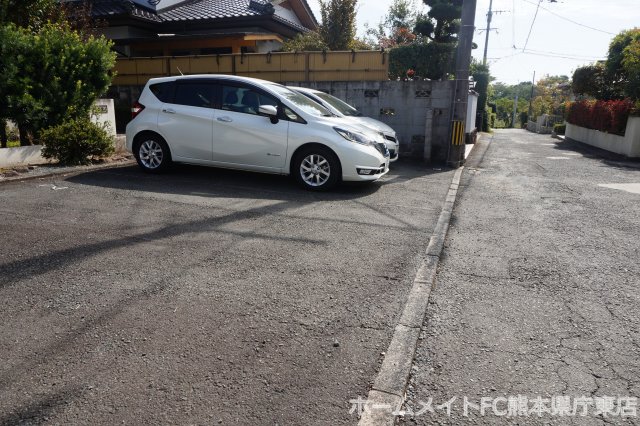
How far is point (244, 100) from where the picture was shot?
23.9ft

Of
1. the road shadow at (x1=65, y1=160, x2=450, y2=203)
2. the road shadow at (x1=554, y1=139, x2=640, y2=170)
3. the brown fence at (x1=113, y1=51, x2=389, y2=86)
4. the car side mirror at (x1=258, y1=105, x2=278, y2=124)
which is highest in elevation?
the brown fence at (x1=113, y1=51, x2=389, y2=86)

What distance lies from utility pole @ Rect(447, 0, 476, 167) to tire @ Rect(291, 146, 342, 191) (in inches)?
184

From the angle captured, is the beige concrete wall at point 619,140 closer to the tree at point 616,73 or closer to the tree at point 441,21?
the tree at point 616,73

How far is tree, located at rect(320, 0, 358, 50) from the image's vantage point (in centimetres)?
2055

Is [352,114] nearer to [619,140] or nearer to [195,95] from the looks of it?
[195,95]

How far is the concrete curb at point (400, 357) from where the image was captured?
2287 mm

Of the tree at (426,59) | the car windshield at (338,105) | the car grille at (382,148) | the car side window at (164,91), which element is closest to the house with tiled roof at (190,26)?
the tree at (426,59)

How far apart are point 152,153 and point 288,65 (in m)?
6.81

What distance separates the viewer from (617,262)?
177 inches

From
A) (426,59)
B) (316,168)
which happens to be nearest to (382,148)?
(316,168)

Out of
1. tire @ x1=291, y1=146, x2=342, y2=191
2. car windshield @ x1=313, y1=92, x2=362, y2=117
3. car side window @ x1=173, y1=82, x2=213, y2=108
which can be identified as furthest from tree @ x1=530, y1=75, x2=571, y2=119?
car side window @ x1=173, y1=82, x2=213, y2=108

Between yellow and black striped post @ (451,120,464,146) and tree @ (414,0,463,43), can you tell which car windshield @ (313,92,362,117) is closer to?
yellow and black striped post @ (451,120,464,146)

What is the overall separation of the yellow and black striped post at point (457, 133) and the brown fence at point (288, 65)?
335 cm

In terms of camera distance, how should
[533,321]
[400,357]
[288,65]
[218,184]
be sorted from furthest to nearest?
[288,65] < [218,184] < [533,321] < [400,357]
